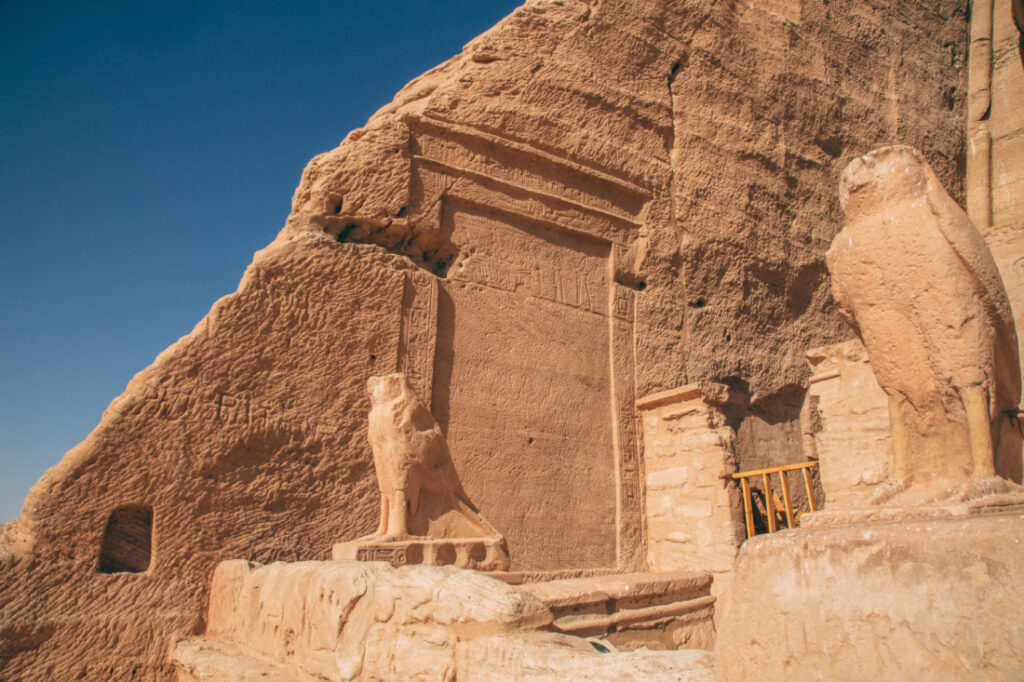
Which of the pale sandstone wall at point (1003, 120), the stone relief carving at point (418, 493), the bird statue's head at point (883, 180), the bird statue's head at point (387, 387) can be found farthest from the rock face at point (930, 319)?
the pale sandstone wall at point (1003, 120)

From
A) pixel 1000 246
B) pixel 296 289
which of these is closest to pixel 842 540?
pixel 296 289

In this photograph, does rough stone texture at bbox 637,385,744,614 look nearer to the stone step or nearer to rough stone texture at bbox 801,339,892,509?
the stone step

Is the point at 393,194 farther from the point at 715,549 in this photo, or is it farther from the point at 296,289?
the point at 715,549

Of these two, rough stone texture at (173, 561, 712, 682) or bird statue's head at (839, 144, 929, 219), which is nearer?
rough stone texture at (173, 561, 712, 682)

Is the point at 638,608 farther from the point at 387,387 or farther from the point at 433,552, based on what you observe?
the point at 387,387

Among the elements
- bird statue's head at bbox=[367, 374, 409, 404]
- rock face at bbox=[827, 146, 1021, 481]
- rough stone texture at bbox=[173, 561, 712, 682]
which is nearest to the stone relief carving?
bird statue's head at bbox=[367, 374, 409, 404]

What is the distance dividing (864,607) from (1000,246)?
9415 millimetres

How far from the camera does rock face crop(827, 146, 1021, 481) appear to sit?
7.65 feet

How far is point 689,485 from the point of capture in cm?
691

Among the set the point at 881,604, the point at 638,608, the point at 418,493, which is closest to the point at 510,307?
the point at 418,493

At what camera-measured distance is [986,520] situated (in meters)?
1.44

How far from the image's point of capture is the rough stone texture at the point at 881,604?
1339mm

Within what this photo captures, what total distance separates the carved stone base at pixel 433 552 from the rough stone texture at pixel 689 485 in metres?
2.07

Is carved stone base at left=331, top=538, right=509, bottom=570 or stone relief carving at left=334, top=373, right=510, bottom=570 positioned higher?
stone relief carving at left=334, top=373, right=510, bottom=570
